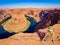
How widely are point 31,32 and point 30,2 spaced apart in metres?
0.46

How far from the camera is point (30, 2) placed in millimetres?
2281

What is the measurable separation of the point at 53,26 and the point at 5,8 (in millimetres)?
782

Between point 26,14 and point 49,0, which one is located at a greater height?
point 49,0

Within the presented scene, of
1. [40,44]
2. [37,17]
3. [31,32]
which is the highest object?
[37,17]

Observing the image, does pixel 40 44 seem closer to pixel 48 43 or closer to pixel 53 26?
pixel 48 43

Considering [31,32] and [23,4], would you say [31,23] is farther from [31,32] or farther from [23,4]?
[23,4]

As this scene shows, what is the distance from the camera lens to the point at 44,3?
2312 mm

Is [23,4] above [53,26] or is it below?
above

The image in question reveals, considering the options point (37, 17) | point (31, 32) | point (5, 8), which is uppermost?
point (5, 8)

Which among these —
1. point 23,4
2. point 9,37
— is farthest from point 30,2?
point 9,37

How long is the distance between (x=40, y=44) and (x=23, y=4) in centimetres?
66

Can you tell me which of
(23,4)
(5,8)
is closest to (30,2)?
(23,4)

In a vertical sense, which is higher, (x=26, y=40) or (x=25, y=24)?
(x=25, y=24)

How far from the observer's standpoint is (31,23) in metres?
2.25
